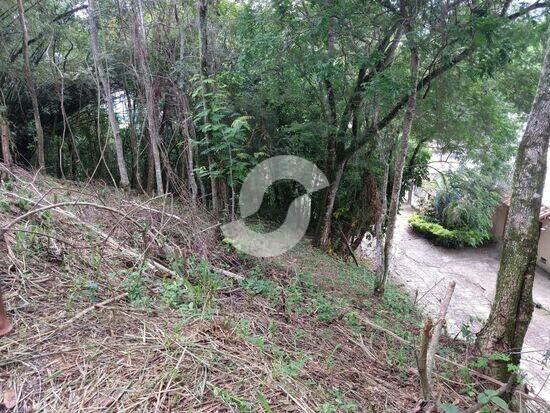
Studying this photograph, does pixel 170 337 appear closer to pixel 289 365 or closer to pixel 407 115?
pixel 289 365

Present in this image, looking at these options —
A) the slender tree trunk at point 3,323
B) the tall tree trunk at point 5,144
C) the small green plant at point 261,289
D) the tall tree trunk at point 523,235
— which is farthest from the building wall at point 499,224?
the slender tree trunk at point 3,323

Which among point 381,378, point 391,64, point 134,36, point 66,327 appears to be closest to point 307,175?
point 391,64

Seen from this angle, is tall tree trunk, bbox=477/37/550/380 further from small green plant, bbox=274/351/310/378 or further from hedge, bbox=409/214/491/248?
hedge, bbox=409/214/491/248

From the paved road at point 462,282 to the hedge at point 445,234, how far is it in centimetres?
22

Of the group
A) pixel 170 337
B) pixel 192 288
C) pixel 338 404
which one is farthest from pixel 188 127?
pixel 338 404

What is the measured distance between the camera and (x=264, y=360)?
188 cm

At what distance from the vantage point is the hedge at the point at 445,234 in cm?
1032

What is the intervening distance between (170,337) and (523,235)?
8.07ft

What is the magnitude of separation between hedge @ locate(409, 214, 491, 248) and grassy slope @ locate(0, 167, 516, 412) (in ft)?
26.1

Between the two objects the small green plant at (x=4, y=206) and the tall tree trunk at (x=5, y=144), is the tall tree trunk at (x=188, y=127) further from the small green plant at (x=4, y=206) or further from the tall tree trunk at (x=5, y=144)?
the tall tree trunk at (x=5, y=144)

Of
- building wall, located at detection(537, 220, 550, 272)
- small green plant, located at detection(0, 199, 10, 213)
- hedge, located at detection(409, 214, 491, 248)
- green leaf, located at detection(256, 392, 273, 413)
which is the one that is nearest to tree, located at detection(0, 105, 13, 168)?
small green plant, located at detection(0, 199, 10, 213)

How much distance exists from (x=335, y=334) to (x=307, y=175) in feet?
13.6

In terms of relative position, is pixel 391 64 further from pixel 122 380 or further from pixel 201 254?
pixel 122 380

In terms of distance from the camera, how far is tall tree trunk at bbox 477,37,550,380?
261 cm
